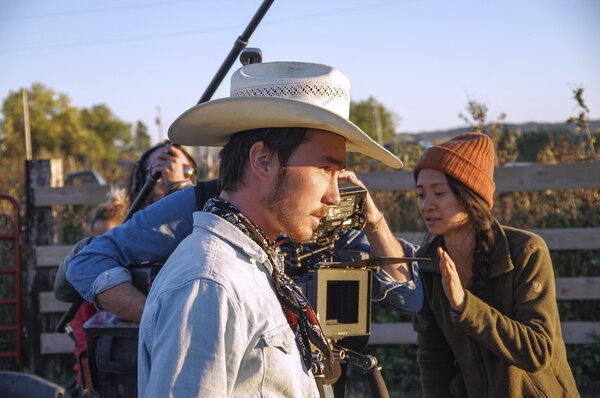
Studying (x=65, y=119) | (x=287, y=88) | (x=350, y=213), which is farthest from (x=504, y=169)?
(x=65, y=119)

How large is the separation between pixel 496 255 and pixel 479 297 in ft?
0.67

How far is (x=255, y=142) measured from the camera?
1.64m

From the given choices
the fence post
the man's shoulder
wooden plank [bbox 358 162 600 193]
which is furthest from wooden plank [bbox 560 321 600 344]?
the fence post

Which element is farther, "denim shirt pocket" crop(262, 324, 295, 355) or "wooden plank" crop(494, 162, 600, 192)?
"wooden plank" crop(494, 162, 600, 192)

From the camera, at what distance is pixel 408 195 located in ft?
20.3

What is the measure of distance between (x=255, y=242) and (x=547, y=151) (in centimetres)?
597

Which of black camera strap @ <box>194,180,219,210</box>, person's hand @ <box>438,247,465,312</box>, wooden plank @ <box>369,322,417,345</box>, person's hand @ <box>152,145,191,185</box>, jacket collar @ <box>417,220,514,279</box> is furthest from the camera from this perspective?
wooden plank @ <box>369,322,417,345</box>

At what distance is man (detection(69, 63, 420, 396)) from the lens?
3.97ft

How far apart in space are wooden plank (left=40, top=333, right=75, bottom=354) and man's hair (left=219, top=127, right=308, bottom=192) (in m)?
4.60

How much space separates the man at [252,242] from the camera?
1211 millimetres

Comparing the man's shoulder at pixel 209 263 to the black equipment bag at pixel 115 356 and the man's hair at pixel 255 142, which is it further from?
the black equipment bag at pixel 115 356

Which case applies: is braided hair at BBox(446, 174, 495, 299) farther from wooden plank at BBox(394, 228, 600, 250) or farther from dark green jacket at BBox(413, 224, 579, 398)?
wooden plank at BBox(394, 228, 600, 250)

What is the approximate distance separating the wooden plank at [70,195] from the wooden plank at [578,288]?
13.6 feet

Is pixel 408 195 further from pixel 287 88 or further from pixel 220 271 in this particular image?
pixel 220 271
